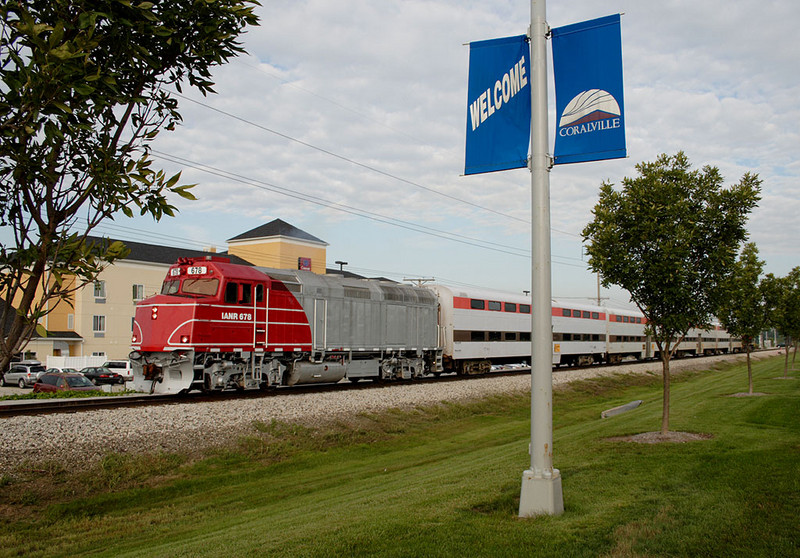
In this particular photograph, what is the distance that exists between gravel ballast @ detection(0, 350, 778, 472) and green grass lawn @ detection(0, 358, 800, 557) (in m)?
0.54

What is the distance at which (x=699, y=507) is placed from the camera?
738 cm

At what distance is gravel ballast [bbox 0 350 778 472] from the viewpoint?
12898mm

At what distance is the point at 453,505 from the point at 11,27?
7.10 meters

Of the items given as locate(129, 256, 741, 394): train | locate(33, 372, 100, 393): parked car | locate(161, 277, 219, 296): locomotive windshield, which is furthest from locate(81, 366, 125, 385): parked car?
locate(161, 277, 219, 296): locomotive windshield

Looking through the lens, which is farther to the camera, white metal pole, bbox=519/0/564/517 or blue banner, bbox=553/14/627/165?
blue banner, bbox=553/14/627/165

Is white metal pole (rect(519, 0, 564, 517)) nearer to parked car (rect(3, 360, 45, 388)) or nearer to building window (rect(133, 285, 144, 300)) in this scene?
parked car (rect(3, 360, 45, 388))

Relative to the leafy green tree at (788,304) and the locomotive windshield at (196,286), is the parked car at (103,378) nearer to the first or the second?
the locomotive windshield at (196,286)

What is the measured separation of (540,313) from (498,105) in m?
3.03

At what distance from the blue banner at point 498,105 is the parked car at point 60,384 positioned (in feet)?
88.5

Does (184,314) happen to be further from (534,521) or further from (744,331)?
(744,331)

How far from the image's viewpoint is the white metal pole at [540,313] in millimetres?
7484

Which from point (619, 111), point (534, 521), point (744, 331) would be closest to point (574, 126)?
point (619, 111)

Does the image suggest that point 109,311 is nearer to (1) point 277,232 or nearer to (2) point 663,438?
(1) point 277,232

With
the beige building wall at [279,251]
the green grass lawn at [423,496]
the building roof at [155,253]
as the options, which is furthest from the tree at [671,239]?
the beige building wall at [279,251]
